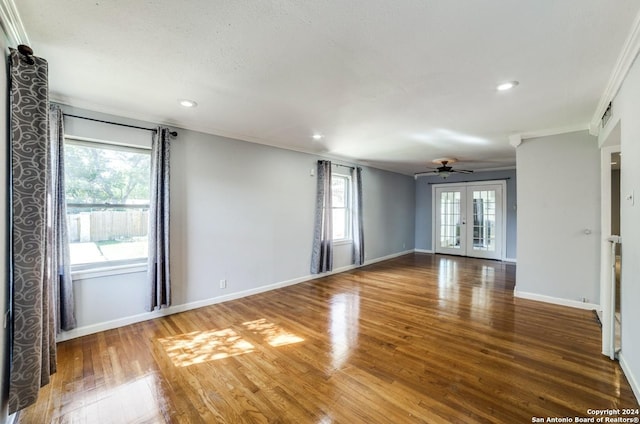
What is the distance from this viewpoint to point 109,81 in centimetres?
248

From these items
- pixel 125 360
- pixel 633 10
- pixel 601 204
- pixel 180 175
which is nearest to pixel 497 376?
pixel 633 10

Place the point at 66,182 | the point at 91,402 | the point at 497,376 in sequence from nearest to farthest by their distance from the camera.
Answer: the point at 91,402
the point at 497,376
the point at 66,182

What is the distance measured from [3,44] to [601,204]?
5.75 metres

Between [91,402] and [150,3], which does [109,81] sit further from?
[91,402]

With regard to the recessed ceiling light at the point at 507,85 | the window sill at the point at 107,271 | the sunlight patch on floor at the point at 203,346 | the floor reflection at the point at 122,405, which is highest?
the recessed ceiling light at the point at 507,85

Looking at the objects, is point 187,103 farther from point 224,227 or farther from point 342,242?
point 342,242

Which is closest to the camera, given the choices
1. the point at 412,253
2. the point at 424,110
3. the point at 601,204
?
the point at 424,110

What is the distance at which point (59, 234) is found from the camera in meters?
2.75

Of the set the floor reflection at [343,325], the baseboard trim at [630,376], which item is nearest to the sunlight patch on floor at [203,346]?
the floor reflection at [343,325]

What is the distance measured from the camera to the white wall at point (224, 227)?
3264 mm

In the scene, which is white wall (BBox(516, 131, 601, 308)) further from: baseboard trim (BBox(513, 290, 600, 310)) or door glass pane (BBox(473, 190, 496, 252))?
door glass pane (BBox(473, 190, 496, 252))

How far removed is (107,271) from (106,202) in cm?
77

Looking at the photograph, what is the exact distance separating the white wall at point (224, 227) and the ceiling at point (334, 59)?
2.19ft

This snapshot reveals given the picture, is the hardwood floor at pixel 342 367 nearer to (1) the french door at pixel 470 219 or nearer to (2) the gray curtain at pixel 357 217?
(2) the gray curtain at pixel 357 217
